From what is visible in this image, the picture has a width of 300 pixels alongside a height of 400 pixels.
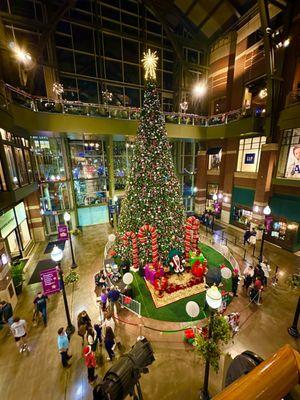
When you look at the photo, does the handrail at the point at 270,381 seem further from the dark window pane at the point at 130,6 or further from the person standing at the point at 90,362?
the dark window pane at the point at 130,6

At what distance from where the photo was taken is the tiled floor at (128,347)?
570 centimetres

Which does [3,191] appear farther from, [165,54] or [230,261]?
[165,54]

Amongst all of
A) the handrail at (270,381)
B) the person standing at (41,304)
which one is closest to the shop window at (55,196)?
the person standing at (41,304)

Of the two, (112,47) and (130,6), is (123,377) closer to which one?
(112,47)

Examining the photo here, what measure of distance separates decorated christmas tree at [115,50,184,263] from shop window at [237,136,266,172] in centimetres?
958

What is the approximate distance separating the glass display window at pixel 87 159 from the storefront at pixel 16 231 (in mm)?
5889

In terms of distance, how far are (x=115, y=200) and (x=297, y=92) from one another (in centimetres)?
1614

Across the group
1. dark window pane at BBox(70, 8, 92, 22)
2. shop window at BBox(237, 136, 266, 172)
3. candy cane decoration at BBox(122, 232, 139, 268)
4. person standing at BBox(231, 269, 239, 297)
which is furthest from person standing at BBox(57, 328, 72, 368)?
dark window pane at BBox(70, 8, 92, 22)

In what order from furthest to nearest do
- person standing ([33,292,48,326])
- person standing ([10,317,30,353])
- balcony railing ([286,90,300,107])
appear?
balcony railing ([286,90,300,107])
person standing ([33,292,48,326])
person standing ([10,317,30,353])

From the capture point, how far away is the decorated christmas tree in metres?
10.2

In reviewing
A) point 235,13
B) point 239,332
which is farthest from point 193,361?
point 235,13

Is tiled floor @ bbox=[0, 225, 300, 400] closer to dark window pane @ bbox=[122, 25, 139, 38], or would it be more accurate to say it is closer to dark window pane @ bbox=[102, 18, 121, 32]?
dark window pane @ bbox=[102, 18, 121, 32]

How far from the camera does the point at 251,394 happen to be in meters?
0.87

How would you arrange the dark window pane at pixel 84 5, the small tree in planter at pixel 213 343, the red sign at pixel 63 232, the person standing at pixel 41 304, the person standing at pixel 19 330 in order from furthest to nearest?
1. the dark window pane at pixel 84 5
2. the red sign at pixel 63 232
3. the person standing at pixel 41 304
4. the person standing at pixel 19 330
5. the small tree in planter at pixel 213 343
